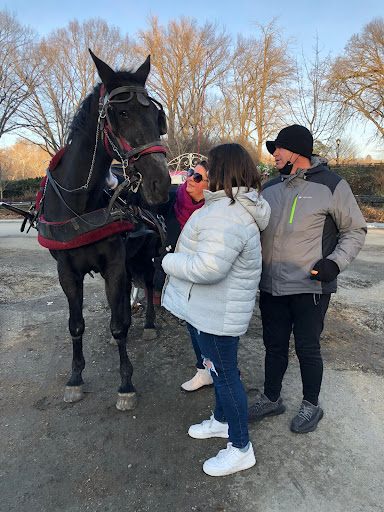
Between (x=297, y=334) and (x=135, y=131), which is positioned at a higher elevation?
(x=135, y=131)

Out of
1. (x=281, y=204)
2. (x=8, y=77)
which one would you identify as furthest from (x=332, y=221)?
(x=8, y=77)

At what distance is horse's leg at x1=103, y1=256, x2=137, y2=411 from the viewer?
2787mm

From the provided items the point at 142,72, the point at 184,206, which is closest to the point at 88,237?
the point at 184,206

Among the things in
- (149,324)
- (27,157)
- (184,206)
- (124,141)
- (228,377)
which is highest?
(27,157)

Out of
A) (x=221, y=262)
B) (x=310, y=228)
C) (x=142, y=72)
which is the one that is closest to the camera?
(x=221, y=262)

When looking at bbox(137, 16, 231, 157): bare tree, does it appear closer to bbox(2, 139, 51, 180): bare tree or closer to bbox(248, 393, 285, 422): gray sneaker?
bbox(248, 393, 285, 422): gray sneaker

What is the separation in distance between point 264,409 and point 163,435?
2.47 ft

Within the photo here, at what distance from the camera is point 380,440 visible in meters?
2.38

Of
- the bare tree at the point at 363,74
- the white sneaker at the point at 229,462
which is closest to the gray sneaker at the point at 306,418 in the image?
the white sneaker at the point at 229,462

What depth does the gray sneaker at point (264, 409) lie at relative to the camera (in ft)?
8.51

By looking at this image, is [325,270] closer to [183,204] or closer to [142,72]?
[183,204]

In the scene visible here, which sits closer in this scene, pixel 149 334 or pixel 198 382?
pixel 198 382

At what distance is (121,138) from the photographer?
2355mm

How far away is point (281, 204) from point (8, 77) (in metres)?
21.9
